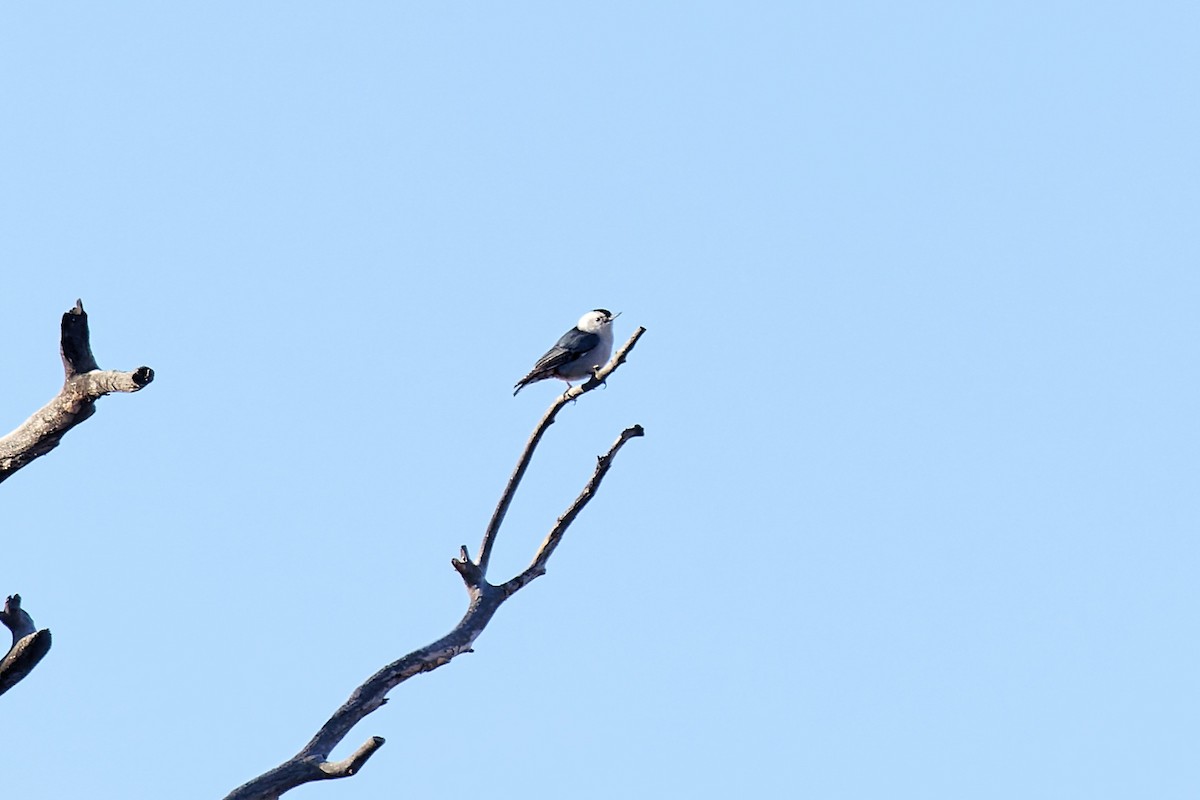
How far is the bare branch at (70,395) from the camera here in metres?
6.76

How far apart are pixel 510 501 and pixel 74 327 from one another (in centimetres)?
277

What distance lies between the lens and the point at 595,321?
50.6ft

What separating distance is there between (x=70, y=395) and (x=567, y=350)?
8066 mm

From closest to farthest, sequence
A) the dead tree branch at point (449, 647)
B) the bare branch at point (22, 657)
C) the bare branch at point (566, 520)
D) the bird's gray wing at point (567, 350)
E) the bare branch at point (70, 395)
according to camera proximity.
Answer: the bare branch at point (70, 395)
the bare branch at point (22, 657)
the dead tree branch at point (449, 647)
the bare branch at point (566, 520)
the bird's gray wing at point (567, 350)

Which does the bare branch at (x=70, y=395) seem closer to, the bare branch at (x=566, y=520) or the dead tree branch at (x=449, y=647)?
the dead tree branch at (x=449, y=647)

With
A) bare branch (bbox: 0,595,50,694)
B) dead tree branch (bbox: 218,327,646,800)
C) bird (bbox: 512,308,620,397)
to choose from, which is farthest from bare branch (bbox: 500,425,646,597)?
bird (bbox: 512,308,620,397)

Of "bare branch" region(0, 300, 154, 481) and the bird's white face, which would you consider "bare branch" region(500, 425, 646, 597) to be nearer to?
"bare branch" region(0, 300, 154, 481)

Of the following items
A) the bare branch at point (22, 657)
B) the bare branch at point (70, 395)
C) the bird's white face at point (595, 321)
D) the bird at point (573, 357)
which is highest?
the bird's white face at point (595, 321)

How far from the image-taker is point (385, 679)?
26.6 ft

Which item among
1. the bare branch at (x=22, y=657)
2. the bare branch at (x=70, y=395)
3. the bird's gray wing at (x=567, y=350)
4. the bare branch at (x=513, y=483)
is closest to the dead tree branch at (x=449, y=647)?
the bare branch at (x=513, y=483)

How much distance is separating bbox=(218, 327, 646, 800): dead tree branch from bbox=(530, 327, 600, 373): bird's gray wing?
5.62m

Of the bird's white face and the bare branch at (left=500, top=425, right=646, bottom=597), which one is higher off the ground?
the bird's white face

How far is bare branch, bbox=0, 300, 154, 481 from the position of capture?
676cm

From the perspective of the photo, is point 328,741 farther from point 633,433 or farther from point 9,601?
point 633,433
